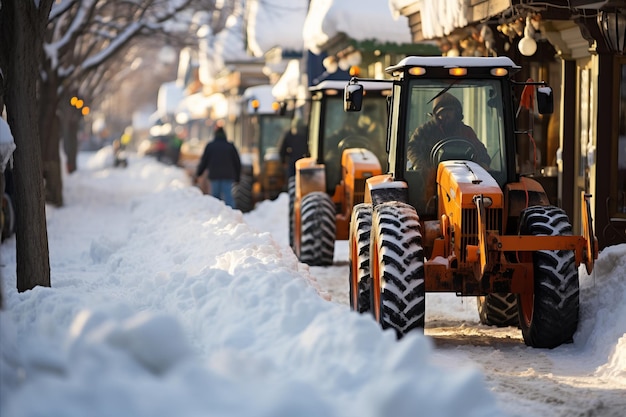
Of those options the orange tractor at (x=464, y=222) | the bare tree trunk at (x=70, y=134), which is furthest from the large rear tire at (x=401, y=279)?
the bare tree trunk at (x=70, y=134)

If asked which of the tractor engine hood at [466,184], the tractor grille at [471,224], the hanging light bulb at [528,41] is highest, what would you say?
the hanging light bulb at [528,41]

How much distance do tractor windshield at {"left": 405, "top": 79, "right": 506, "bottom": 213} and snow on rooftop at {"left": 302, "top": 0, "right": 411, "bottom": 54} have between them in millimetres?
14353

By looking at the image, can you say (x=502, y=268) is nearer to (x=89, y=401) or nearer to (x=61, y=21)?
(x=89, y=401)

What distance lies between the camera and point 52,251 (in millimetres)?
16703

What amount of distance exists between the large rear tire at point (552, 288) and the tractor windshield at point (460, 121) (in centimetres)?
94

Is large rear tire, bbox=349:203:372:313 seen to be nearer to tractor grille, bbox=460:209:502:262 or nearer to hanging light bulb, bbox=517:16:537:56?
tractor grille, bbox=460:209:502:262

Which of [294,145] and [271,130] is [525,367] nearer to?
[294,145]

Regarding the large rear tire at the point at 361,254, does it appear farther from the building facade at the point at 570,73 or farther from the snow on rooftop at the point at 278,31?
the snow on rooftop at the point at 278,31

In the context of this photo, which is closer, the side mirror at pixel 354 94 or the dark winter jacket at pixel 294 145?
the side mirror at pixel 354 94

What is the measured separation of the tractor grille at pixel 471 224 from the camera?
978 centimetres

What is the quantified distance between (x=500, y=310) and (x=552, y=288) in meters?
1.57

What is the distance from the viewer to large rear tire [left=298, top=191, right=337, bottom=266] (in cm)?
1557

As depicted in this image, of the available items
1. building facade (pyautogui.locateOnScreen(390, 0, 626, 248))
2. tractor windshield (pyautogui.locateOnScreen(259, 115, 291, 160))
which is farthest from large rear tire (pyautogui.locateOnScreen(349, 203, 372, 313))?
tractor windshield (pyautogui.locateOnScreen(259, 115, 291, 160))

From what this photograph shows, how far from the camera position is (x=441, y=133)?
10.8 meters
